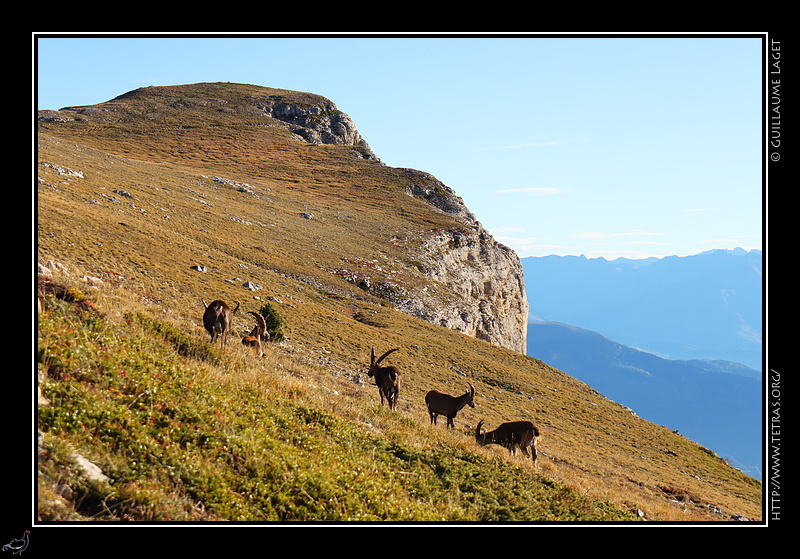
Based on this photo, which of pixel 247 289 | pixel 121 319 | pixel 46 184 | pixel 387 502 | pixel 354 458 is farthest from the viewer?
pixel 46 184

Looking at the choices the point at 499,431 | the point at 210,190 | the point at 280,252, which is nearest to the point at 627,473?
the point at 499,431

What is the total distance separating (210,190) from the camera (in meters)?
77.4

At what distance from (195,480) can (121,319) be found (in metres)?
5.60

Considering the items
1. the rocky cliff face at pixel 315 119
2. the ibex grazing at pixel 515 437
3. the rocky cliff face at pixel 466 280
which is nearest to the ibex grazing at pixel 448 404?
the ibex grazing at pixel 515 437

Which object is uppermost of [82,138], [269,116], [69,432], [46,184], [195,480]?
[269,116]

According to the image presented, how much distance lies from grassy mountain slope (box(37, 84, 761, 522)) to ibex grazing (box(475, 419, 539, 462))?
744mm

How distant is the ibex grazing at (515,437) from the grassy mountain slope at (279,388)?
29.3 inches

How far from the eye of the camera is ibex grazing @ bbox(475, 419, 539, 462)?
52.4 feet

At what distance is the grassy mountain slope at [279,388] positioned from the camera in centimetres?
697

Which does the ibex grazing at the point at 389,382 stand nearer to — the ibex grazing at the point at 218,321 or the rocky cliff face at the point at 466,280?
the ibex grazing at the point at 218,321

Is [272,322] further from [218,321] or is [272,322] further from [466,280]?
[466,280]

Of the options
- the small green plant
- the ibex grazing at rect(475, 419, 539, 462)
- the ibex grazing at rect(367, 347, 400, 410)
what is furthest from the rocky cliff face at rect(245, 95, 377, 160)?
the ibex grazing at rect(475, 419, 539, 462)

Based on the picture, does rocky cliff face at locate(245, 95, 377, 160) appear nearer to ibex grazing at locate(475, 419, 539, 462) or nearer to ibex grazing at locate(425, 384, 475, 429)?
ibex grazing at locate(425, 384, 475, 429)
